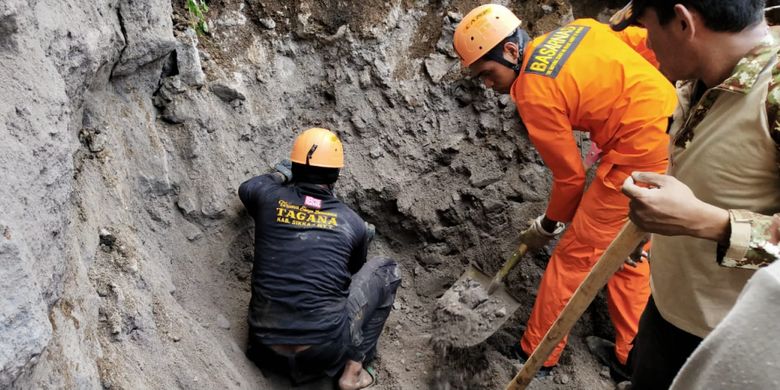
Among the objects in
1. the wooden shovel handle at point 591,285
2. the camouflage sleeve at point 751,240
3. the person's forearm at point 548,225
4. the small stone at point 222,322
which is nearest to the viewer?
the camouflage sleeve at point 751,240

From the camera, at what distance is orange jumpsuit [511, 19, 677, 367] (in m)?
2.69

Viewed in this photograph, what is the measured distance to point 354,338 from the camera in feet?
10.1

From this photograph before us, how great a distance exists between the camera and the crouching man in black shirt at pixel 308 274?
2840mm

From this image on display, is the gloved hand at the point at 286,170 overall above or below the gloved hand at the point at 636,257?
above

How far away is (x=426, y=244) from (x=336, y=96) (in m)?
1.26

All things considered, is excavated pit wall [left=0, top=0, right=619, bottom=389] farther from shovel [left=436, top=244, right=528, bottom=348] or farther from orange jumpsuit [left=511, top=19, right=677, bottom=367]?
orange jumpsuit [left=511, top=19, right=677, bottom=367]

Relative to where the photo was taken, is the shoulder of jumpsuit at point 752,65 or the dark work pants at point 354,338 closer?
the shoulder of jumpsuit at point 752,65

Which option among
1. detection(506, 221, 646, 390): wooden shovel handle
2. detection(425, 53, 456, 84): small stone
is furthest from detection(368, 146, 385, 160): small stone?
detection(506, 221, 646, 390): wooden shovel handle

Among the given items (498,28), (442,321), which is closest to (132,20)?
(498,28)

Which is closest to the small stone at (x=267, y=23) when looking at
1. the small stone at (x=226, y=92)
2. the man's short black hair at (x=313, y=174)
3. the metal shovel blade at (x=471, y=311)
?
the small stone at (x=226, y=92)

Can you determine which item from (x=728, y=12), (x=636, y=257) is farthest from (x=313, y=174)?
(x=728, y=12)

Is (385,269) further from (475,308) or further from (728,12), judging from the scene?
(728,12)

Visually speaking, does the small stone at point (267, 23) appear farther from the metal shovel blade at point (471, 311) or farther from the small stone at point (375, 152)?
the metal shovel blade at point (471, 311)

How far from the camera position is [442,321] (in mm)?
3449
